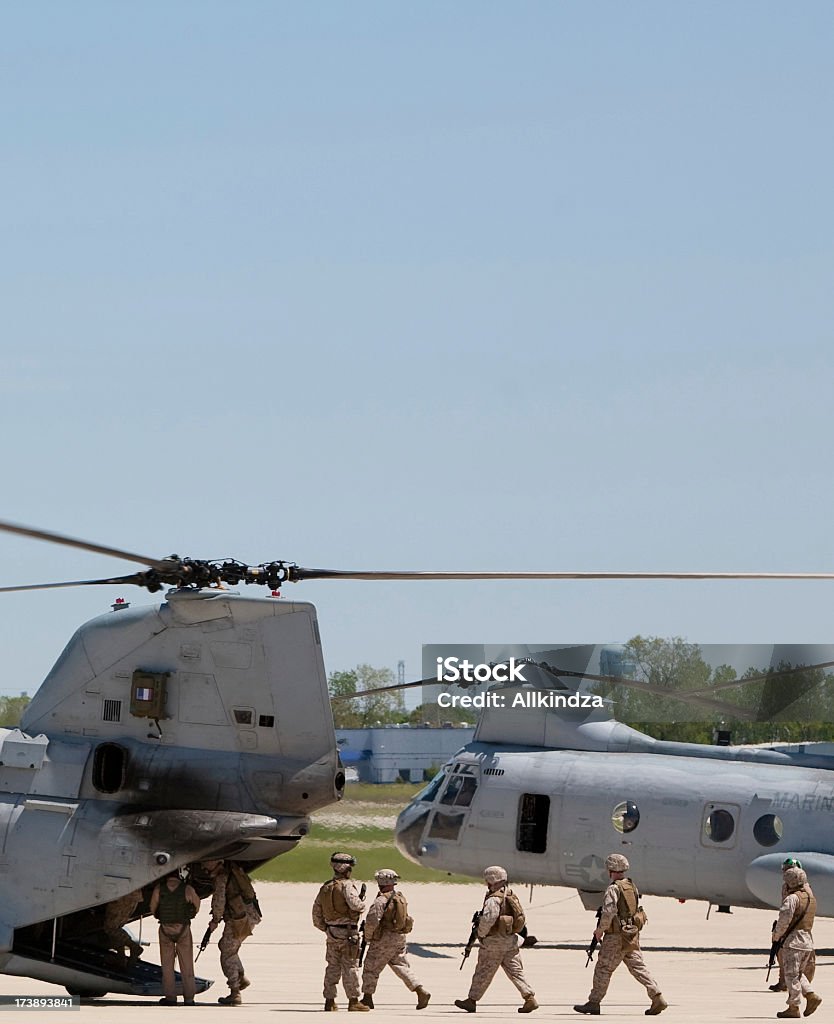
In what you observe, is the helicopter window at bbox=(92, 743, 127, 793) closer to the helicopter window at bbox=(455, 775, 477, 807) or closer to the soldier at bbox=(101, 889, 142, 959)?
the soldier at bbox=(101, 889, 142, 959)

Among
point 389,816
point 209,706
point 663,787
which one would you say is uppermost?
point 209,706

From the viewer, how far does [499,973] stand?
2022 centimetres

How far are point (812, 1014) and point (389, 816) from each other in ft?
61.9

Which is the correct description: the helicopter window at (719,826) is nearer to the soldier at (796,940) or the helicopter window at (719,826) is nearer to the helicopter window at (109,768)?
the soldier at (796,940)

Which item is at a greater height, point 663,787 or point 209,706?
point 209,706

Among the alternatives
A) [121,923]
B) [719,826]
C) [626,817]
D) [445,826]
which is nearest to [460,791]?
[445,826]

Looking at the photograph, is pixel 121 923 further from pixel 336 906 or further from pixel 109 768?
pixel 336 906

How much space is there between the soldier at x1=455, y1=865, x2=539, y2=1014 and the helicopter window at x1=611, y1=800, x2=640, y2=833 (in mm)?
7405

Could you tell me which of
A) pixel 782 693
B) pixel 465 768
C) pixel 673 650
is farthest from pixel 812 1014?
pixel 673 650

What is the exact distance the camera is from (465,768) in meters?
24.3

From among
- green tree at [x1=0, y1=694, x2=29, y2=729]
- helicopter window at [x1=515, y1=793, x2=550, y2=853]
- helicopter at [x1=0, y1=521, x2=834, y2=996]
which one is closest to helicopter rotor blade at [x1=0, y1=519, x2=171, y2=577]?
helicopter at [x1=0, y1=521, x2=834, y2=996]

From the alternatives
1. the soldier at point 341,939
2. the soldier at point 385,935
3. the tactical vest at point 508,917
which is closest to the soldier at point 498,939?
the tactical vest at point 508,917

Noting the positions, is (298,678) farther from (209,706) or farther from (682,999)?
(682,999)

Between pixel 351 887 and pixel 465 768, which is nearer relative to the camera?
pixel 351 887
